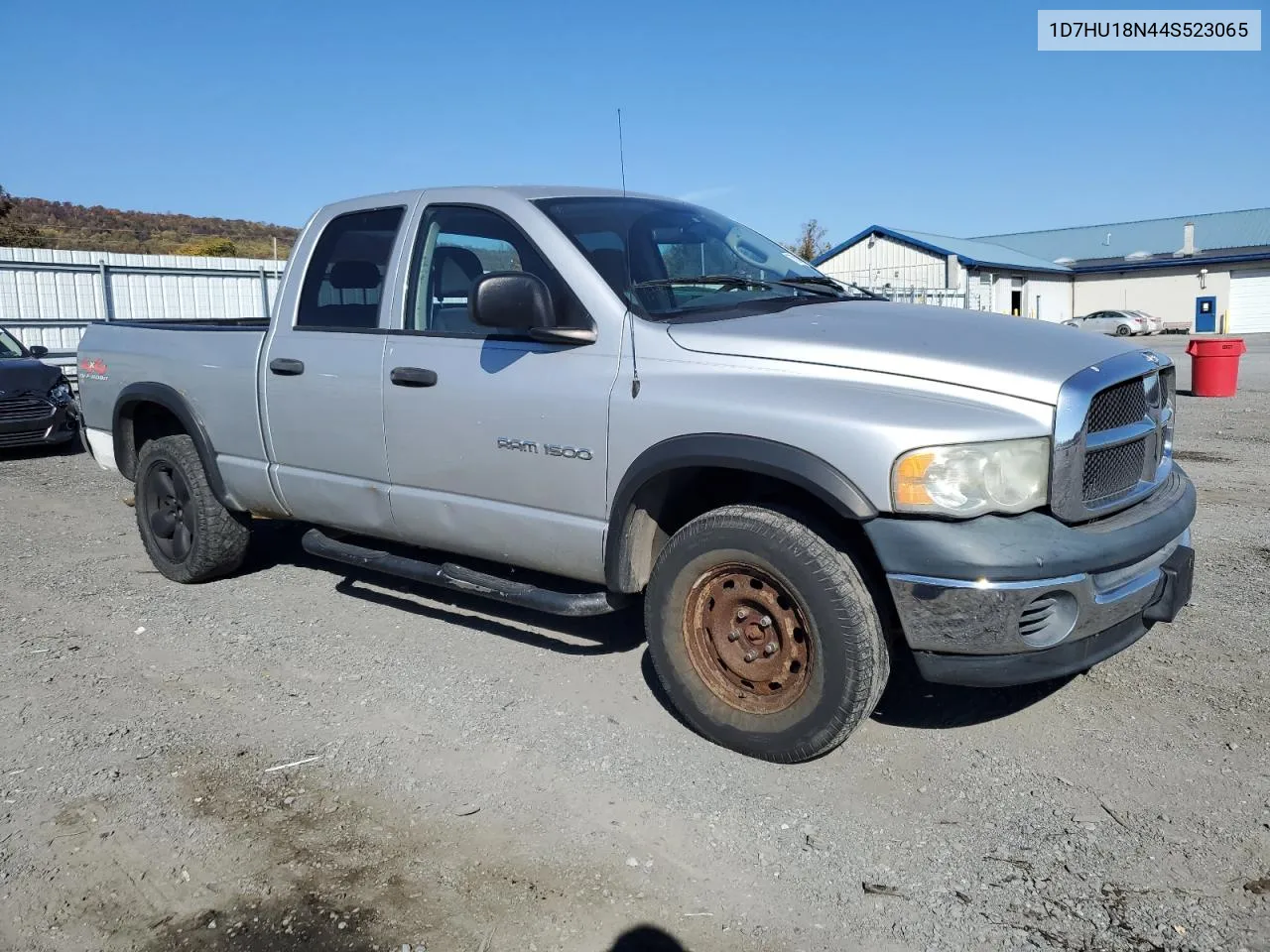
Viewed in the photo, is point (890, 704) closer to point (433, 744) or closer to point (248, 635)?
point (433, 744)

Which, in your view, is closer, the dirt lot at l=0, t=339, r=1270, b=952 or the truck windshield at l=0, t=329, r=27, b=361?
the dirt lot at l=0, t=339, r=1270, b=952

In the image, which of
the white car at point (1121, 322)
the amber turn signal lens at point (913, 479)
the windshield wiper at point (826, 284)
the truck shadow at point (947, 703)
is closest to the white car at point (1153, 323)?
the white car at point (1121, 322)

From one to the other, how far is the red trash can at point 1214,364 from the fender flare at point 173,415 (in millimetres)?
13983

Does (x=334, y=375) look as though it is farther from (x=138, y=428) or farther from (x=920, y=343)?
(x=920, y=343)

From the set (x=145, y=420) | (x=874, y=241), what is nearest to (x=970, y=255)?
(x=874, y=241)

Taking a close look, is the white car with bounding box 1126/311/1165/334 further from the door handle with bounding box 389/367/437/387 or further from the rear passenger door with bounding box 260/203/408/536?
the door handle with bounding box 389/367/437/387

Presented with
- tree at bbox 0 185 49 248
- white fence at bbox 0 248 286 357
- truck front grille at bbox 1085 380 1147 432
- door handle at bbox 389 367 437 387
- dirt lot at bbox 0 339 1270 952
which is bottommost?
dirt lot at bbox 0 339 1270 952

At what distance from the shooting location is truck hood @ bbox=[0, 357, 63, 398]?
1158cm

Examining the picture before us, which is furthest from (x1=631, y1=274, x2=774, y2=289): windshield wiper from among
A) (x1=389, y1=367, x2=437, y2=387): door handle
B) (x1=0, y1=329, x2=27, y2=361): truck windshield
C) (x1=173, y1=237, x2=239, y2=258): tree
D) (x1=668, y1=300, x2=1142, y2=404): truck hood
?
(x1=173, y1=237, x2=239, y2=258): tree

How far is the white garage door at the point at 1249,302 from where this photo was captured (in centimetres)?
4947

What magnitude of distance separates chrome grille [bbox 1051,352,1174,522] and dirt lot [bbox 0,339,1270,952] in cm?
95

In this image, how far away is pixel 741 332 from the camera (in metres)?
3.84

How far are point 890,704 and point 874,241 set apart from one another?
48238 millimetres

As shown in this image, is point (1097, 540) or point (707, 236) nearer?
point (1097, 540)
